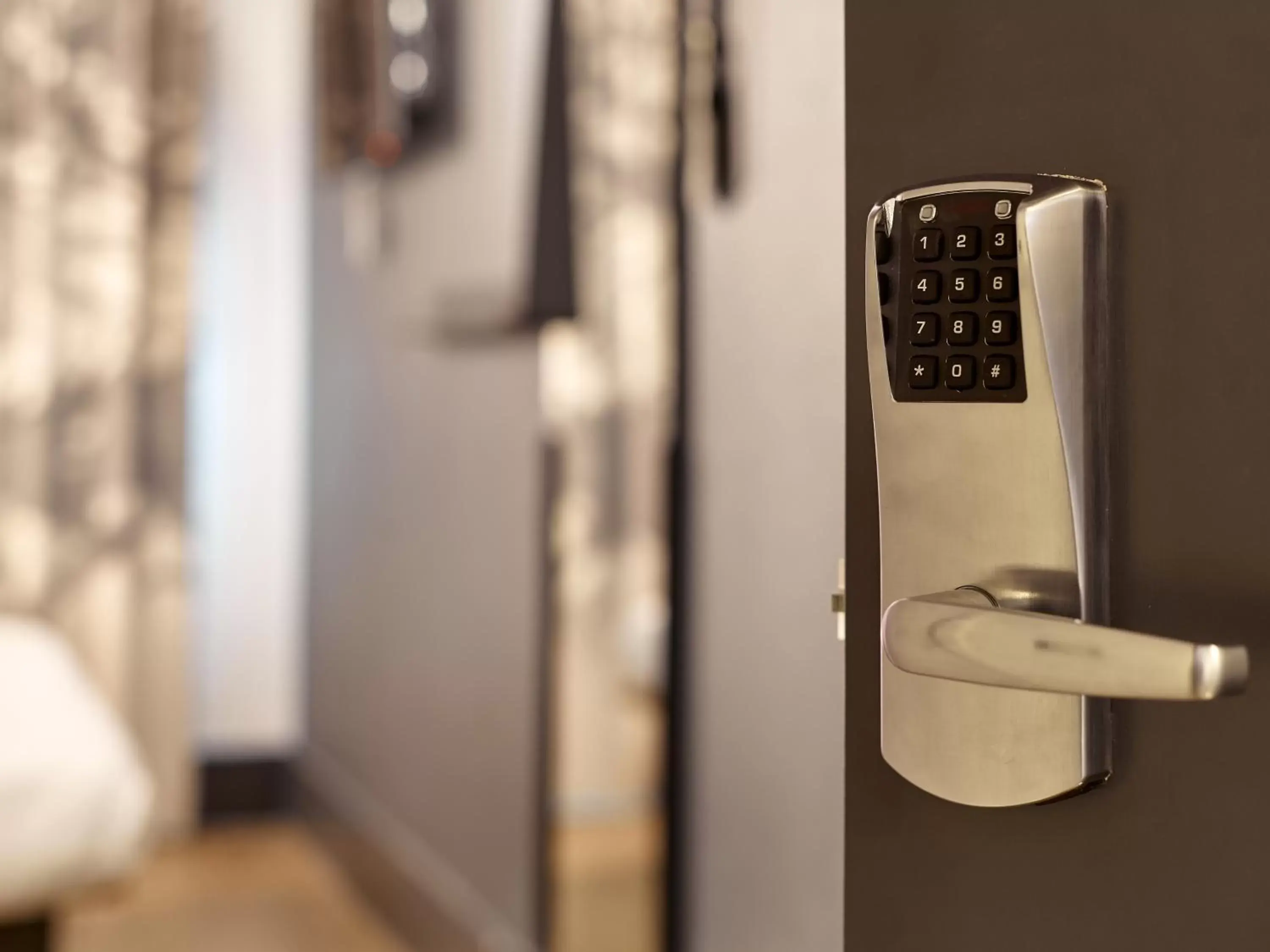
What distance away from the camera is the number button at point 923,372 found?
425 mm

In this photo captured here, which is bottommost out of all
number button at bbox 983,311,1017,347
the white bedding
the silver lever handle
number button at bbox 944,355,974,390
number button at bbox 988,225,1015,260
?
the white bedding

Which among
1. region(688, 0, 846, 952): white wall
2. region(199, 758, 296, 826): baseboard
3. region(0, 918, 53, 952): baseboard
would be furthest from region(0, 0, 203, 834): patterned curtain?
region(688, 0, 846, 952): white wall

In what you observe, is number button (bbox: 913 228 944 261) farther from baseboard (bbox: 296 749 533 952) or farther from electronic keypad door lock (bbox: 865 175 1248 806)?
baseboard (bbox: 296 749 533 952)

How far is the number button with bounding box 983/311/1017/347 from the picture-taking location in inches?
15.8

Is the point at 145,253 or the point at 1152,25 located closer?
the point at 1152,25

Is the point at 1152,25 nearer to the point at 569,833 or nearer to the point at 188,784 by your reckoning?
the point at 569,833

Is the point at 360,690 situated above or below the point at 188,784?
above

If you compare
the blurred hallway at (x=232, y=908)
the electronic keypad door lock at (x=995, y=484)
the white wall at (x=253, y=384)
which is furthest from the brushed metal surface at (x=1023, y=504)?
the white wall at (x=253, y=384)

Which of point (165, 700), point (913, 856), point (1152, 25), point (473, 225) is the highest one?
point (473, 225)

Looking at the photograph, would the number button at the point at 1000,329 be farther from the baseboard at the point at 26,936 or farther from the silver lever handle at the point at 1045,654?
the baseboard at the point at 26,936

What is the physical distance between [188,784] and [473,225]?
162 centimetres

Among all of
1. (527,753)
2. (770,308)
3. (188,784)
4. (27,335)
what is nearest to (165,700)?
(188,784)

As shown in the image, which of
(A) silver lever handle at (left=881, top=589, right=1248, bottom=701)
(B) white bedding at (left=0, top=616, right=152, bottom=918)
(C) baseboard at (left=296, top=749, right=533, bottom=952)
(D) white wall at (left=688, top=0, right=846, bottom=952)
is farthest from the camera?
(C) baseboard at (left=296, top=749, right=533, bottom=952)

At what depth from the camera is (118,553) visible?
3.02 meters
